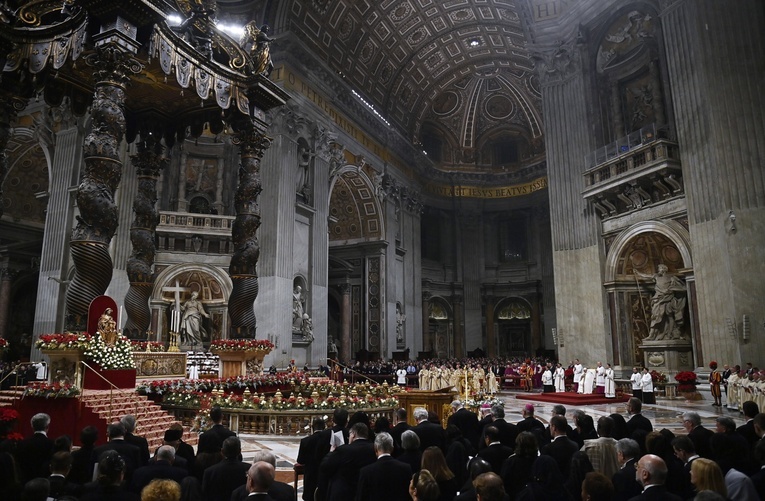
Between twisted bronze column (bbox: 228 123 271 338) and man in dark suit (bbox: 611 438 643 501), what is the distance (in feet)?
28.6

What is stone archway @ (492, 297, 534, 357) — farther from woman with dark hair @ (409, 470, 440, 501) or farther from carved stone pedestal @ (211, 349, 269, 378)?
woman with dark hair @ (409, 470, 440, 501)

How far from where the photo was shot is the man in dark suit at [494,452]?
452 centimetres

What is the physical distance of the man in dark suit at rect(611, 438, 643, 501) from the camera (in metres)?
3.64

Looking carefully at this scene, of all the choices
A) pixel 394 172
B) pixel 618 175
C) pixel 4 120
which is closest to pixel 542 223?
pixel 394 172

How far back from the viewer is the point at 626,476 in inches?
147

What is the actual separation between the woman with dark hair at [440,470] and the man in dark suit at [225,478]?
1262 millimetres

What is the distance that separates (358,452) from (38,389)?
244 inches

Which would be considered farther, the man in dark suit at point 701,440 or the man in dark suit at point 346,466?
the man in dark suit at point 701,440

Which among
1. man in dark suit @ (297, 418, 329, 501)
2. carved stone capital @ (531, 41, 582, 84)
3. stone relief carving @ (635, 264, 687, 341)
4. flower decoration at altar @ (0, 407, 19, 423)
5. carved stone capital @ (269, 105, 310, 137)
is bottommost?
man in dark suit @ (297, 418, 329, 501)

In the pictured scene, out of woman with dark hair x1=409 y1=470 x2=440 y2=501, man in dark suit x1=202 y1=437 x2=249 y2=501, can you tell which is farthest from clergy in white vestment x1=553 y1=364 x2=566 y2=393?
woman with dark hair x1=409 y1=470 x2=440 y2=501

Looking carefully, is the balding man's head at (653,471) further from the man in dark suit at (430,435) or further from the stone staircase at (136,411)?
the stone staircase at (136,411)

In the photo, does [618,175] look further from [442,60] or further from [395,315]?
[442,60]

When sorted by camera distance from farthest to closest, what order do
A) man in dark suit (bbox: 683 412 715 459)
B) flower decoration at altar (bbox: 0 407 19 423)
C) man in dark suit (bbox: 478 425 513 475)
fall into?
flower decoration at altar (bbox: 0 407 19 423) < man in dark suit (bbox: 683 412 715 459) < man in dark suit (bbox: 478 425 513 475)

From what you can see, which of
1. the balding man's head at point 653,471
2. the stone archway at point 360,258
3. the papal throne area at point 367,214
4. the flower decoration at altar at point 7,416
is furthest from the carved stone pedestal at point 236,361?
the stone archway at point 360,258
